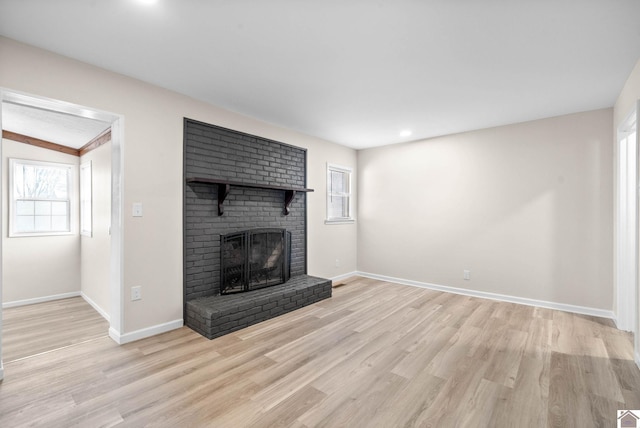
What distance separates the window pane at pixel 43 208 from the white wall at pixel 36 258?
0.89ft

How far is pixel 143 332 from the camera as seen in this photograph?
9.46ft

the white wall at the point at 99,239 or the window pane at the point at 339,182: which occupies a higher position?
the window pane at the point at 339,182

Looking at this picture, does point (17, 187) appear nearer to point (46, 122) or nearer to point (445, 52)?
Answer: point (46, 122)

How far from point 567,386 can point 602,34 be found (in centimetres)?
252

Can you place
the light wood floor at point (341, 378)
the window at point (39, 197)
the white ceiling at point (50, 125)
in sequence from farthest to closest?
the window at point (39, 197)
the white ceiling at point (50, 125)
the light wood floor at point (341, 378)

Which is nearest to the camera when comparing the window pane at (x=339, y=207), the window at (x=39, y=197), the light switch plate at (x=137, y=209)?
the light switch plate at (x=137, y=209)

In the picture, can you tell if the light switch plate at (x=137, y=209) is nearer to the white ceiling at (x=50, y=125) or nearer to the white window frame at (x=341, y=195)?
the white ceiling at (x=50, y=125)

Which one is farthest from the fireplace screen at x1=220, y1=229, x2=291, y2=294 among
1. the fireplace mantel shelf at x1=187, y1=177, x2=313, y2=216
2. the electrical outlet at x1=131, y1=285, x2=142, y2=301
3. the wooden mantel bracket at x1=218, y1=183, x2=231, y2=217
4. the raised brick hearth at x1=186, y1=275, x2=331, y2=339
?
the electrical outlet at x1=131, y1=285, x2=142, y2=301

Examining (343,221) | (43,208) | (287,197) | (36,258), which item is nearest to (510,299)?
(343,221)

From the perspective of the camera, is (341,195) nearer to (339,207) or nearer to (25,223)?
(339,207)

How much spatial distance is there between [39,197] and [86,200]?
64 centimetres

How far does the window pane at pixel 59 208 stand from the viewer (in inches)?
171

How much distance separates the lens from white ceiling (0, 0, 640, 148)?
6.07 ft

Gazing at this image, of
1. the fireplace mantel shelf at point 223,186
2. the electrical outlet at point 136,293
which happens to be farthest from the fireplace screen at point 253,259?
the electrical outlet at point 136,293
